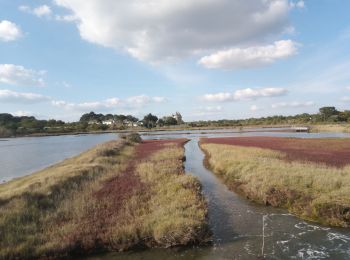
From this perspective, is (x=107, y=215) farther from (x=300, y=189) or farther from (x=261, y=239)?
(x=300, y=189)

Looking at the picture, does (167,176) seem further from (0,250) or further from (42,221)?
(0,250)

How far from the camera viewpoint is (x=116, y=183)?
24.3m

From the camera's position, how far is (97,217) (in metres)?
15.9

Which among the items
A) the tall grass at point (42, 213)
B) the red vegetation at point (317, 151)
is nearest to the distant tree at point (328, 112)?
the red vegetation at point (317, 151)

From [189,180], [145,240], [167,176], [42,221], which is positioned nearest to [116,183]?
[167,176]

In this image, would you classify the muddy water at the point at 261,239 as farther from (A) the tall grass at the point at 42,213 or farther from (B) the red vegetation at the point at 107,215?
Result: (A) the tall grass at the point at 42,213

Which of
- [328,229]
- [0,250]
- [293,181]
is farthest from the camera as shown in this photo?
[293,181]

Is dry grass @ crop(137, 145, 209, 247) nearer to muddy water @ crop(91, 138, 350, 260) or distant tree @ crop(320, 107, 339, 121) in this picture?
muddy water @ crop(91, 138, 350, 260)

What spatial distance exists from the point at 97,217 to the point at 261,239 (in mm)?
7700

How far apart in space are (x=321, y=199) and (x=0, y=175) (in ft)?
112

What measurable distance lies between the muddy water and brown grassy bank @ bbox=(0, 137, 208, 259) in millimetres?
725

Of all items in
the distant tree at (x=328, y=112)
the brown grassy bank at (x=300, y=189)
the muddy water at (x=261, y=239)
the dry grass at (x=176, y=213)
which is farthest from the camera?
the distant tree at (x=328, y=112)

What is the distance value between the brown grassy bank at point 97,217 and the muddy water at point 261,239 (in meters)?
0.72

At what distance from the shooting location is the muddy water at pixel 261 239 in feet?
40.8
